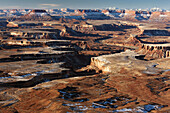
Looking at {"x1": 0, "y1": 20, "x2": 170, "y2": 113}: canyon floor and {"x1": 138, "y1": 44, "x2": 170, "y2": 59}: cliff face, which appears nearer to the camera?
{"x1": 0, "y1": 20, "x2": 170, "y2": 113}: canyon floor

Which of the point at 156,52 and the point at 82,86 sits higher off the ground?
the point at 156,52

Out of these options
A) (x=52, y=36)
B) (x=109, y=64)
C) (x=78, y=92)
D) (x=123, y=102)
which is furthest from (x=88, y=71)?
(x=52, y=36)

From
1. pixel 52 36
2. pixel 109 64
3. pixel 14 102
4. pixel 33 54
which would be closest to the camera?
pixel 14 102

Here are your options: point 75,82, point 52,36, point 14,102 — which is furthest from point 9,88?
point 52,36

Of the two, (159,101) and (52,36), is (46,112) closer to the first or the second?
(159,101)

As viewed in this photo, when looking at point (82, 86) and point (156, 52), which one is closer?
point (82, 86)

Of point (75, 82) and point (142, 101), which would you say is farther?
point (75, 82)

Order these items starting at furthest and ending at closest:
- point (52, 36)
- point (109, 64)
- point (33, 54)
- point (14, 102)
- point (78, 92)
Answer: point (52, 36) < point (33, 54) < point (109, 64) < point (78, 92) < point (14, 102)

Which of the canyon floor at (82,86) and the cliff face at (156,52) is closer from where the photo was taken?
the canyon floor at (82,86)

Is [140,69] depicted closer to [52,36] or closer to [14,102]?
[14,102]
